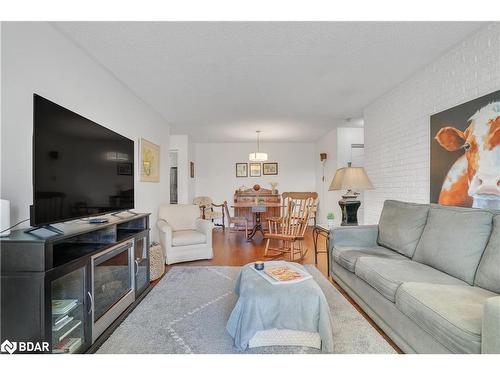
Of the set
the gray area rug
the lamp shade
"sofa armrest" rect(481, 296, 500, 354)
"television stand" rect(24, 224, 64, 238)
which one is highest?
the lamp shade

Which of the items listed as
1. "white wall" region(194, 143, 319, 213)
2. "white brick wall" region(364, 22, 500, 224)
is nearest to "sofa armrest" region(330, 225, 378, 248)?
"white brick wall" region(364, 22, 500, 224)

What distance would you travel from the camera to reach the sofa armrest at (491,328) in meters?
1.02

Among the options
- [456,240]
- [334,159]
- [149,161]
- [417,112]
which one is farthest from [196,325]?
[334,159]

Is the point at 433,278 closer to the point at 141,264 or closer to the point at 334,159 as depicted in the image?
the point at 141,264

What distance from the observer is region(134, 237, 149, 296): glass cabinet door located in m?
2.52

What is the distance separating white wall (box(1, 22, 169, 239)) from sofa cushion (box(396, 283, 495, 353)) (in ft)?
8.61

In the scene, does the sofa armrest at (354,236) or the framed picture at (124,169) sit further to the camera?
the sofa armrest at (354,236)

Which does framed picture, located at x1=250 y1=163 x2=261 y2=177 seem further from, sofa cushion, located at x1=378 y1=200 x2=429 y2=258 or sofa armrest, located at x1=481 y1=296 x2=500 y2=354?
sofa armrest, located at x1=481 y1=296 x2=500 y2=354

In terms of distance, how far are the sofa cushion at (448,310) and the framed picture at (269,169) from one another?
19.8ft

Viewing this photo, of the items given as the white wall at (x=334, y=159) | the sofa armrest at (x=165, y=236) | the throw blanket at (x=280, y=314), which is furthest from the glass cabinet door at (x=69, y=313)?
the white wall at (x=334, y=159)

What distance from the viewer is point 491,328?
40.9 inches

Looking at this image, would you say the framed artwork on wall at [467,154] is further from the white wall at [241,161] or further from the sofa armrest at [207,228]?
the white wall at [241,161]
